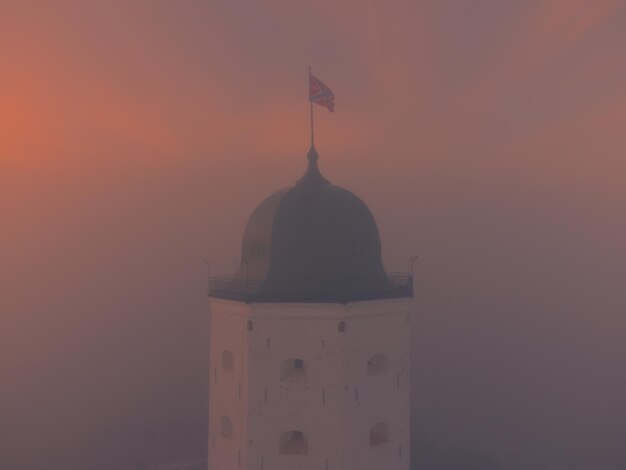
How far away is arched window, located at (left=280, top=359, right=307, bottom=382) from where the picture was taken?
17737mm

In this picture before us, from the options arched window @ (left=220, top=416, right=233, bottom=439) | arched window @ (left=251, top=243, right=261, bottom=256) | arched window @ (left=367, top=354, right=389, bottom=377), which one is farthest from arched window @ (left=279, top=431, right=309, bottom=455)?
arched window @ (left=251, top=243, right=261, bottom=256)

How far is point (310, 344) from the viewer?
693 inches

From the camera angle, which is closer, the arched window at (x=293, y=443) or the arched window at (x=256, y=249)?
the arched window at (x=293, y=443)

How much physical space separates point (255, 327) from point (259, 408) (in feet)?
8.18

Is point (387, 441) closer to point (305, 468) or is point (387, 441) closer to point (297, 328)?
point (305, 468)

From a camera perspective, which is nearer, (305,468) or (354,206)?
(305,468)

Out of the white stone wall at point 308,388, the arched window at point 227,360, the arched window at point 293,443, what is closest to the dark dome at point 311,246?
the white stone wall at point 308,388

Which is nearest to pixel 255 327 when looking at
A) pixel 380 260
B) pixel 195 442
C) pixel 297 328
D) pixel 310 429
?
pixel 297 328

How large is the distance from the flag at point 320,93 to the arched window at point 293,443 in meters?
11.4

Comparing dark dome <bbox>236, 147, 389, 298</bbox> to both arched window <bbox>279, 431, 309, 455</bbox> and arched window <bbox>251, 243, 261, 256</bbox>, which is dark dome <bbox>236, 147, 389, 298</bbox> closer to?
arched window <bbox>251, 243, 261, 256</bbox>

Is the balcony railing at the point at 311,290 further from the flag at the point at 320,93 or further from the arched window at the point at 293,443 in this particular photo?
the flag at the point at 320,93

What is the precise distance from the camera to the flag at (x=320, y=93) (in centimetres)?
2031

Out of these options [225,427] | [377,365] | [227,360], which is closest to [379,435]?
[377,365]

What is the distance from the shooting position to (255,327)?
58.4 feet
